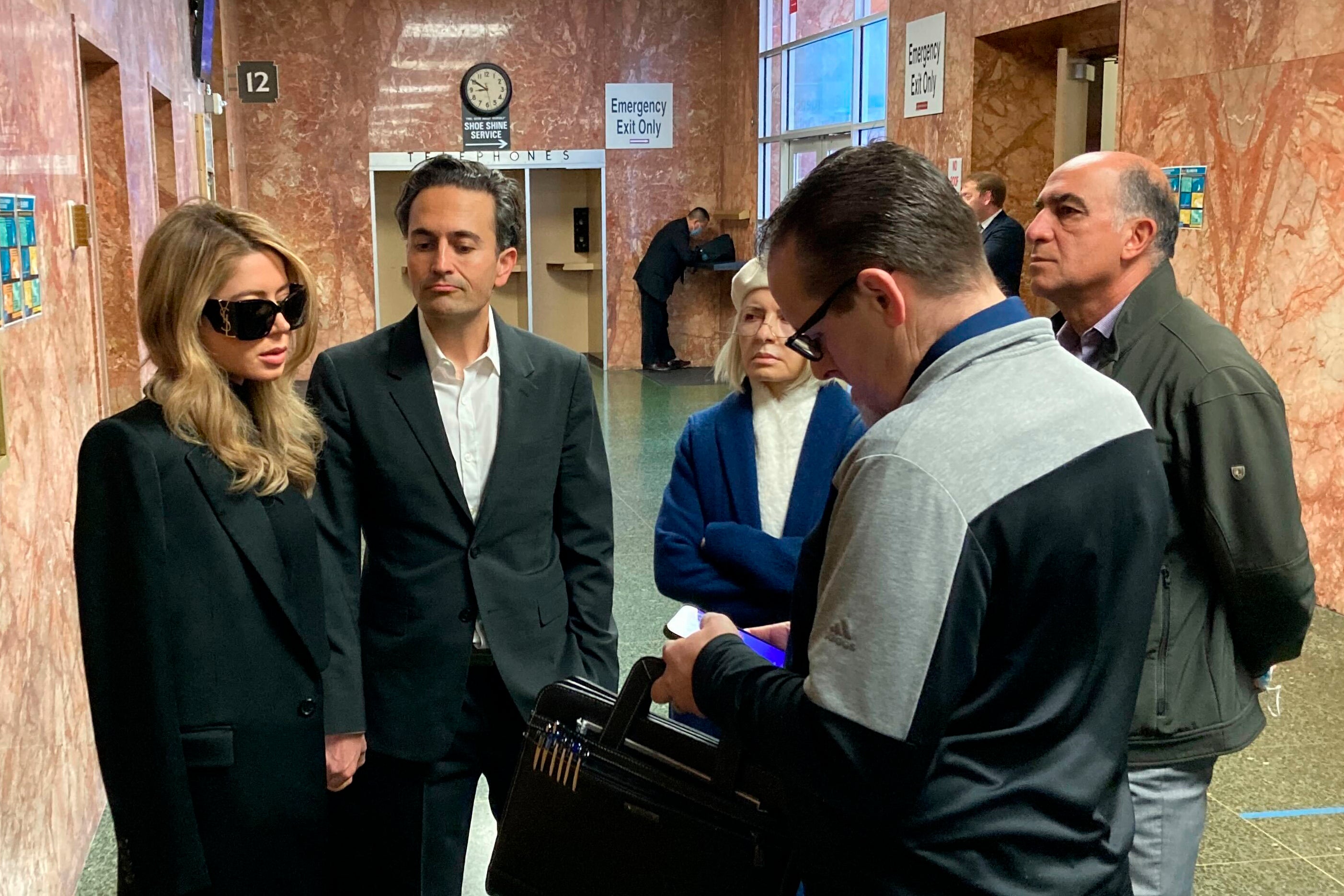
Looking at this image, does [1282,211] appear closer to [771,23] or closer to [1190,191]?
[1190,191]

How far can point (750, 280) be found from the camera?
2.38 m

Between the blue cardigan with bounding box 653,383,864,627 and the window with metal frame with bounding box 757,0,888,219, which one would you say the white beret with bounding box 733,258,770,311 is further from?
the window with metal frame with bounding box 757,0,888,219

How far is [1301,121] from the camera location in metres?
5.15

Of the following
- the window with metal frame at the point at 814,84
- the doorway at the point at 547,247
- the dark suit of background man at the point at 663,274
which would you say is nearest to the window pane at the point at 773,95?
the window with metal frame at the point at 814,84

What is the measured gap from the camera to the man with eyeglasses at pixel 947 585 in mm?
1194

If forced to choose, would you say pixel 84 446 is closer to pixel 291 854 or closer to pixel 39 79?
pixel 291 854

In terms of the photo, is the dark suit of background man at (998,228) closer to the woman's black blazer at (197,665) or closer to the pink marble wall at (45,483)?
the pink marble wall at (45,483)

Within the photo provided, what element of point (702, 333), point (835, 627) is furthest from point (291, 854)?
point (702, 333)

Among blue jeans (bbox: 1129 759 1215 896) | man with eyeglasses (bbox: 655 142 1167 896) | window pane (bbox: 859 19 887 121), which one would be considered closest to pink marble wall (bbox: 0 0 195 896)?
man with eyeglasses (bbox: 655 142 1167 896)

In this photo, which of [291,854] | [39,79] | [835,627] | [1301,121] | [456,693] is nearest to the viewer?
[835,627]

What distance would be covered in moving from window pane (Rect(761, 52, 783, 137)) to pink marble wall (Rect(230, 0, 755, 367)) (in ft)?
0.67

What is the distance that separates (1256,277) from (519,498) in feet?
14.3

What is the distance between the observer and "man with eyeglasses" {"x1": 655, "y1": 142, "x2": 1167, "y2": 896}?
1.19 m

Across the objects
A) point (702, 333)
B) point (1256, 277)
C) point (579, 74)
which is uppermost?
point (579, 74)
